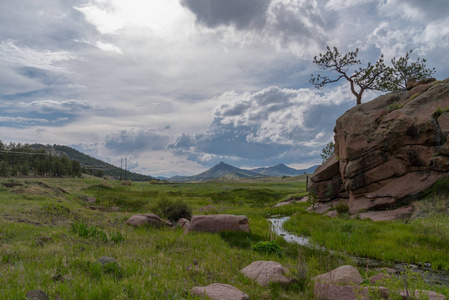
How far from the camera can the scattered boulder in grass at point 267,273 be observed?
773 cm

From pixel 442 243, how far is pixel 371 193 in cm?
1151

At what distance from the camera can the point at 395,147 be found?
24516 mm

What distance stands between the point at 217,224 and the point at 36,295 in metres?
12.2

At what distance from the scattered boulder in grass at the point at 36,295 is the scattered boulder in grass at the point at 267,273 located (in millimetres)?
5338

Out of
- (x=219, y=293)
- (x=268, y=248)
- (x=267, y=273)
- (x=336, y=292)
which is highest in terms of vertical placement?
(x=219, y=293)

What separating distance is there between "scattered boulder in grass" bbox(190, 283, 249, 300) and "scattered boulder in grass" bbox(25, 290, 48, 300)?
3087 mm

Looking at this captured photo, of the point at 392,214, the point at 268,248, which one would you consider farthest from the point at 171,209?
the point at 392,214

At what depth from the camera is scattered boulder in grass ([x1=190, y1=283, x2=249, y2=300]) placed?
5992 millimetres

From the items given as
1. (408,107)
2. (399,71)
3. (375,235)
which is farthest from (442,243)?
(399,71)

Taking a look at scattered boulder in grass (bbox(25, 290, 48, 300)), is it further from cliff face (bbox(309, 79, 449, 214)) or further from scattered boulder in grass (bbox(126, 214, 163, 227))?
cliff face (bbox(309, 79, 449, 214))

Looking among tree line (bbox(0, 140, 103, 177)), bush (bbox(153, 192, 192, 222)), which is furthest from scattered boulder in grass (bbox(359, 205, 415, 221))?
tree line (bbox(0, 140, 103, 177))

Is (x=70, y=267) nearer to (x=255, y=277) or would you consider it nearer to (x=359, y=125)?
(x=255, y=277)

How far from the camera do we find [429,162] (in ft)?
72.0

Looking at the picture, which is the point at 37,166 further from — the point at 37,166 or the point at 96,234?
the point at 96,234
